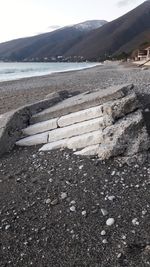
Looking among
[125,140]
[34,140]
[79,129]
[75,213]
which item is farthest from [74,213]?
[34,140]

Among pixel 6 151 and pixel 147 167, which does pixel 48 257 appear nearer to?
pixel 147 167

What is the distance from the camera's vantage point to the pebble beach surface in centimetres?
459

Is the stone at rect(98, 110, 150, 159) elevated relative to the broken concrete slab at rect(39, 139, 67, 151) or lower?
elevated

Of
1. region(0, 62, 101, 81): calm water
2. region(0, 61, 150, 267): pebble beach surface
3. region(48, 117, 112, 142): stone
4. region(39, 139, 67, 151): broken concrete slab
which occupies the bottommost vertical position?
region(0, 62, 101, 81): calm water

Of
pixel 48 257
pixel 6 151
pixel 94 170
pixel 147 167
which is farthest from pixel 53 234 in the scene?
pixel 6 151

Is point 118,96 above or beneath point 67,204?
above

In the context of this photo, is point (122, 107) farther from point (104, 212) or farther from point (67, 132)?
point (104, 212)

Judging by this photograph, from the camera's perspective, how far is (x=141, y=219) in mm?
5039

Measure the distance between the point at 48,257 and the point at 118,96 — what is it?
4537 millimetres

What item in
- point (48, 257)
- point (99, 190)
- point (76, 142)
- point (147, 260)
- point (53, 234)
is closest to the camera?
point (147, 260)

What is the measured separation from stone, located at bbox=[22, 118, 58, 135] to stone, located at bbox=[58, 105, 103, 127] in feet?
0.61

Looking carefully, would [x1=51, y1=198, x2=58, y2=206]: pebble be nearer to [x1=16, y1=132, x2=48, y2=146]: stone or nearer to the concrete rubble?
the concrete rubble

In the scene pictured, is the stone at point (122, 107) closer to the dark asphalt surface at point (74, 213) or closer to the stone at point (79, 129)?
the stone at point (79, 129)

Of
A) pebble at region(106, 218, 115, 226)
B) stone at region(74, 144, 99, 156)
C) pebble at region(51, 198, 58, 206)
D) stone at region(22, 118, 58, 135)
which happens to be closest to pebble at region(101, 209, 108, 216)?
pebble at region(106, 218, 115, 226)
